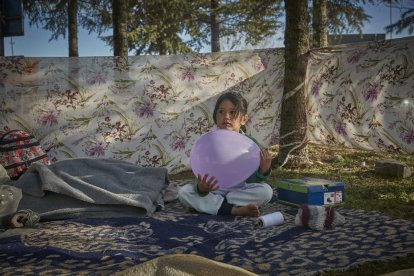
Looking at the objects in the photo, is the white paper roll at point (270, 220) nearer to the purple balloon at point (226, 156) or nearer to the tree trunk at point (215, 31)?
the purple balloon at point (226, 156)

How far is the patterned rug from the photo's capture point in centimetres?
182

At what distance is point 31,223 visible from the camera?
2551 mm

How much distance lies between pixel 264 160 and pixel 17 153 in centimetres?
237

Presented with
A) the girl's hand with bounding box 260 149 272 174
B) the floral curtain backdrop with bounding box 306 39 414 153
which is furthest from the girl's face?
the floral curtain backdrop with bounding box 306 39 414 153

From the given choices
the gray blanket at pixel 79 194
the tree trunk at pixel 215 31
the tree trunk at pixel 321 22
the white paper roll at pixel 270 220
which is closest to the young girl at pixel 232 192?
the white paper roll at pixel 270 220

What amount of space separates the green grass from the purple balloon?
94 cm

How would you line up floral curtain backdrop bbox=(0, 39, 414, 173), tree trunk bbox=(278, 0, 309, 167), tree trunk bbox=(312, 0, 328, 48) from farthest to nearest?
tree trunk bbox=(312, 0, 328, 48) < tree trunk bbox=(278, 0, 309, 167) < floral curtain backdrop bbox=(0, 39, 414, 173)

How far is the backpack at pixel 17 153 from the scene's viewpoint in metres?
3.56

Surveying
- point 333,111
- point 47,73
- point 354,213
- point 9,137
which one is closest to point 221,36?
point 333,111

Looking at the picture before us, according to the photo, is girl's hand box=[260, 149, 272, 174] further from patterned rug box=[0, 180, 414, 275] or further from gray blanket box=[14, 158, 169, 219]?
gray blanket box=[14, 158, 169, 219]

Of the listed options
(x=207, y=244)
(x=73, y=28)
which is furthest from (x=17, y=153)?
(x=73, y=28)

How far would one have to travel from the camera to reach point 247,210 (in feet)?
8.91

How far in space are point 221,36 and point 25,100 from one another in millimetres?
8918

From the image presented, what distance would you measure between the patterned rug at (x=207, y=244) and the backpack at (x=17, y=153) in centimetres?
117
